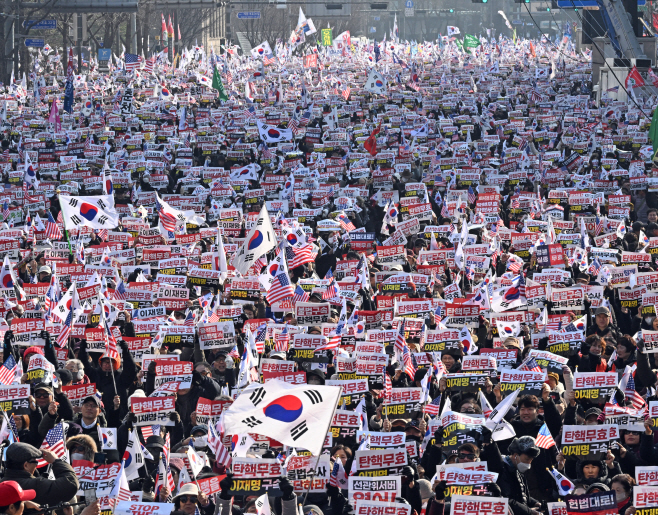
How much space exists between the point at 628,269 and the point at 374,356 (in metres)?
4.76

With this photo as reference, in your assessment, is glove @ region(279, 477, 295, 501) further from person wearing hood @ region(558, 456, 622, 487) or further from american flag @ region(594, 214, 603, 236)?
american flag @ region(594, 214, 603, 236)

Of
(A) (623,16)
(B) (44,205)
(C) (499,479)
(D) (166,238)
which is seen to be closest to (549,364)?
(C) (499,479)

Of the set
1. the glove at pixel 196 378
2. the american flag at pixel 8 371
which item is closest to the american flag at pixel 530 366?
the glove at pixel 196 378

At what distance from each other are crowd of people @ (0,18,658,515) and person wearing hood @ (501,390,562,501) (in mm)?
21

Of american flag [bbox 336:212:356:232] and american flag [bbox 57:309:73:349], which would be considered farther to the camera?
american flag [bbox 336:212:356:232]

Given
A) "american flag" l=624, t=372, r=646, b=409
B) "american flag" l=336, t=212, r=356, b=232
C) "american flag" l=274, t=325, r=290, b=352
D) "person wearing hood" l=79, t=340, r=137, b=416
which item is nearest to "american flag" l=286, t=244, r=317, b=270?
"american flag" l=336, t=212, r=356, b=232

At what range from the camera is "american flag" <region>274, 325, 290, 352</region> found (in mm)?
12992

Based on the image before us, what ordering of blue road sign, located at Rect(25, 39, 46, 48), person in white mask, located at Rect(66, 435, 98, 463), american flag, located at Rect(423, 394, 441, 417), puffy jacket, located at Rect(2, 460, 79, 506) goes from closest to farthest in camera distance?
puffy jacket, located at Rect(2, 460, 79, 506) < person in white mask, located at Rect(66, 435, 98, 463) < american flag, located at Rect(423, 394, 441, 417) < blue road sign, located at Rect(25, 39, 46, 48)

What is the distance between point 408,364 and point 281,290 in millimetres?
3143

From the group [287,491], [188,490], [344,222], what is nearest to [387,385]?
[188,490]

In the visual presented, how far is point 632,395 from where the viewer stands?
10602 mm

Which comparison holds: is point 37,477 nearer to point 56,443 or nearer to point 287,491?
point 56,443

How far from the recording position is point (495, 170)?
24000 millimetres

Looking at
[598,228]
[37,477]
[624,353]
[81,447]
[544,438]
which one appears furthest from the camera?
[598,228]
